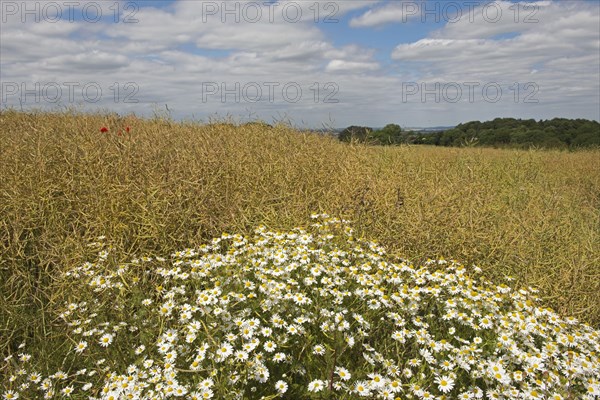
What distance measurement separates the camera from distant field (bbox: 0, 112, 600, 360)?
10.1 feet

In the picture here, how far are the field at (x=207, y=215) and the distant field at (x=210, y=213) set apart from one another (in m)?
0.02

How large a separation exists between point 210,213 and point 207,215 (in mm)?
120

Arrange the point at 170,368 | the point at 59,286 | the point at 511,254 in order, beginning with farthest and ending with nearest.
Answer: the point at 511,254 → the point at 59,286 → the point at 170,368

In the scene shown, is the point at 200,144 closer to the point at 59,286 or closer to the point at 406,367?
the point at 59,286

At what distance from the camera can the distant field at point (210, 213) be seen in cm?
308

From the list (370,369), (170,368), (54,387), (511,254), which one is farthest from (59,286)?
(511,254)

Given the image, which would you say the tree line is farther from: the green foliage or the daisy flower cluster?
the daisy flower cluster

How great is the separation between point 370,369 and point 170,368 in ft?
3.24

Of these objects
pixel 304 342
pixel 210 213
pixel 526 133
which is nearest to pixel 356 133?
pixel 210 213

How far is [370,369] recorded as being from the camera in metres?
2.04

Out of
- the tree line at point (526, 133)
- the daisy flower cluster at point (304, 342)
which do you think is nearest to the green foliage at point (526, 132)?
the tree line at point (526, 133)

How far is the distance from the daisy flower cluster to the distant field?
1.71 ft

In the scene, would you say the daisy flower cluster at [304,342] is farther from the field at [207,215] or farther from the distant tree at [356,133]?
the distant tree at [356,133]

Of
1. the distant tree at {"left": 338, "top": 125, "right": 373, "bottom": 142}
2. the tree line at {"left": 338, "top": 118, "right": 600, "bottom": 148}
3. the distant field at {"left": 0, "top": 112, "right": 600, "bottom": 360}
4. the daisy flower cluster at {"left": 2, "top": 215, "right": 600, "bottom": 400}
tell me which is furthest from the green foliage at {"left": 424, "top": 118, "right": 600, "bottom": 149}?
the daisy flower cluster at {"left": 2, "top": 215, "right": 600, "bottom": 400}
